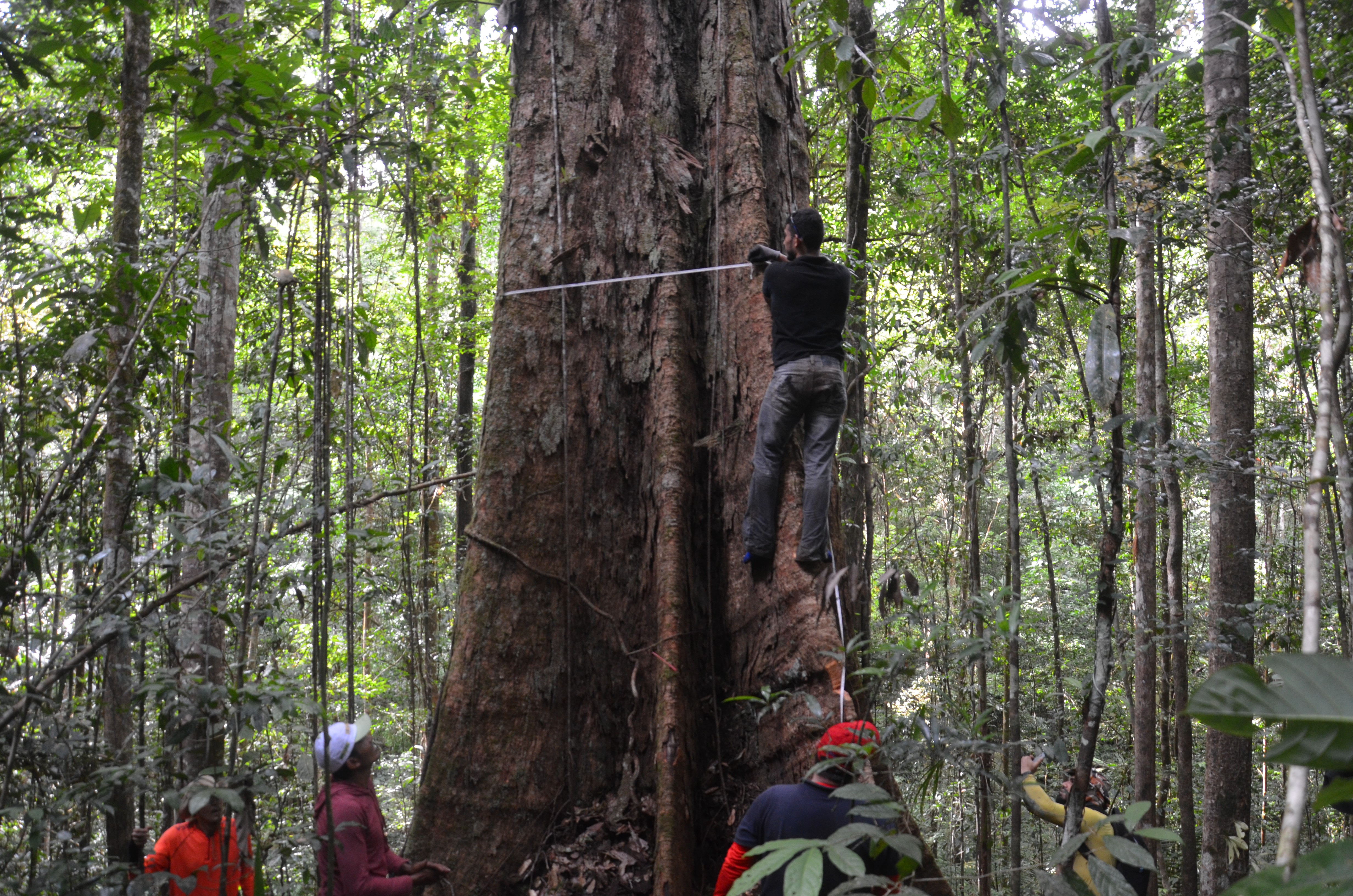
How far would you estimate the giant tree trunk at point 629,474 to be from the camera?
3246 millimetres

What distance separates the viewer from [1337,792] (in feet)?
2.39

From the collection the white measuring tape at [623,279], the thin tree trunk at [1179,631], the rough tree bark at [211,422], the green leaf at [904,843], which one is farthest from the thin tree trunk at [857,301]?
the green leaf at [904,843]

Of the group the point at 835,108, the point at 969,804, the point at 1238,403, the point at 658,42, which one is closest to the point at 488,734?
the point at 658,42

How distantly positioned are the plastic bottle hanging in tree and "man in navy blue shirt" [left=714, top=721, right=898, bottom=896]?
41.5 inches

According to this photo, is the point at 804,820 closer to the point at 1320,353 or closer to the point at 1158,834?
the point at 1158,834

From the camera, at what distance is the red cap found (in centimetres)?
229

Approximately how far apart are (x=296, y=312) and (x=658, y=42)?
7.39 feet

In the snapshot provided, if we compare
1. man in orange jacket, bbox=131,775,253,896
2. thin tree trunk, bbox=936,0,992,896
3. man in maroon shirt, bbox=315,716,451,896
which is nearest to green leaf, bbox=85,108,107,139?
man in maroon shirt, bbox=315,716,451,896

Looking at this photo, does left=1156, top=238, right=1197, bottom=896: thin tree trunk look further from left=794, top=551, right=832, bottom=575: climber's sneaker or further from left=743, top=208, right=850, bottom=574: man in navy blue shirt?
left=794, top=551, right=832, bottom=575: climber's sneaker

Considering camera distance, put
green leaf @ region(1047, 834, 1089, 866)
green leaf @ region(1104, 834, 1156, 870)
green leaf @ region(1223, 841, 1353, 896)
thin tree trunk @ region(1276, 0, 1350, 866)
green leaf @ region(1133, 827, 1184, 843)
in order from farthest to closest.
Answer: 1. green leaf @ region(1047, 834, 1089, 866)
2. green leaf @ region(1104, 834, 1156, 870)
3. green leaf @ region(1133, 827, 1184, 843)
4. thin tree trunk @ region(1276, 0, 1350, 866)
5. green leaf @ region(1223, 841, 1353, 896)

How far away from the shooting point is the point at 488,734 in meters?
3.30

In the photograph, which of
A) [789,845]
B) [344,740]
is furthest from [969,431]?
[789,845]

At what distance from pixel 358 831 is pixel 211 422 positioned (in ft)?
9.74

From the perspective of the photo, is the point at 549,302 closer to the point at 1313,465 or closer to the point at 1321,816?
the point at 1313,465
